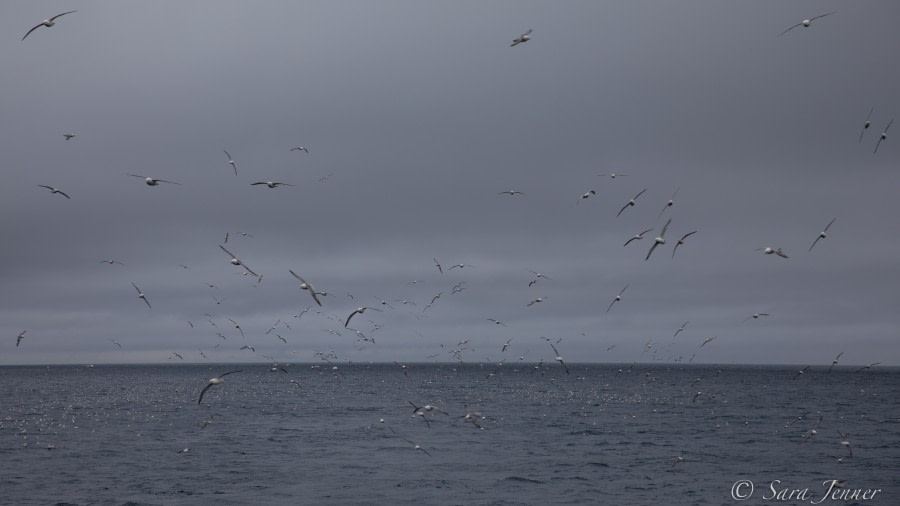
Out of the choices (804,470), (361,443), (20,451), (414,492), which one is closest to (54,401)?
(20,451)

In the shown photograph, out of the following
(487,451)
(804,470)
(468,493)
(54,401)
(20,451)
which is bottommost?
(54,401)

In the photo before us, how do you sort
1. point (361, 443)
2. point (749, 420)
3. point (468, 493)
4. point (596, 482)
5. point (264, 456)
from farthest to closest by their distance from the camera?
point (749, 420), point (361, 443), point (264, 456), point (596, 482), point (468, 493)

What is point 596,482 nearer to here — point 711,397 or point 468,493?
point 468,493

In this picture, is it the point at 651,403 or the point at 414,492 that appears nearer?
the point at 414,492

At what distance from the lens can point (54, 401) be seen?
12100 centimetres

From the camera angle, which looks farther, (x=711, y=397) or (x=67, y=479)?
(x=711, y=397)

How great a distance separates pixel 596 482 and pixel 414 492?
11.2m

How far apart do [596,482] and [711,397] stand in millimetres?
90775

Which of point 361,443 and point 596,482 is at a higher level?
point 596,482

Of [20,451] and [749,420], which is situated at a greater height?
[749,420]

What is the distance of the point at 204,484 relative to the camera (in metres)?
46.0

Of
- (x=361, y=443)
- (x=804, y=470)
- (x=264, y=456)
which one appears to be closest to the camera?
(x=804, y=470)

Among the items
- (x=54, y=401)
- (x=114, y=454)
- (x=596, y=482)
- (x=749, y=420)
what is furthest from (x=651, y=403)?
(x=54, y=401)

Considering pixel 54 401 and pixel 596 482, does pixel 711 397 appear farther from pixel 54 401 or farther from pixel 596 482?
pixel 54 401
